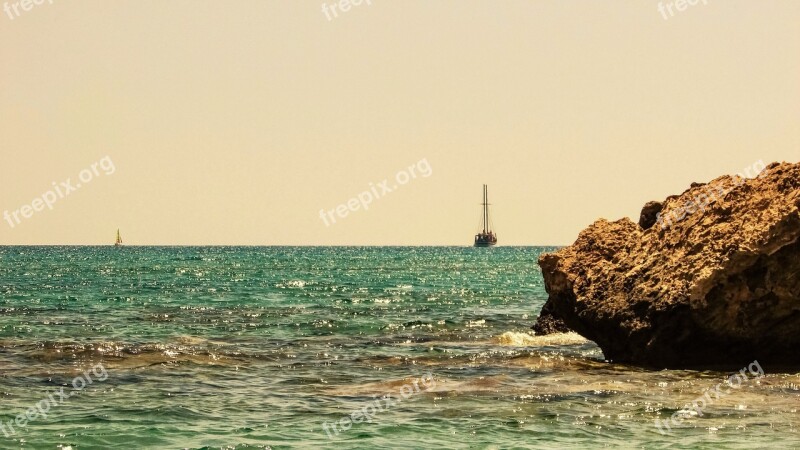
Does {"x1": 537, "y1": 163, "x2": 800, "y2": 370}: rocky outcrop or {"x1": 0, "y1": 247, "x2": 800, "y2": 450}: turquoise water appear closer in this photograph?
{"x1": 0, "y1": 247, "x2": 800, "y2": 450}: turquoise water

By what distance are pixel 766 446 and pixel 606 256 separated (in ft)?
→ 32.4

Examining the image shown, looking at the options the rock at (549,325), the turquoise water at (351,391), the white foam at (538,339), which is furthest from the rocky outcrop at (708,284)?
the rock at (549,325)

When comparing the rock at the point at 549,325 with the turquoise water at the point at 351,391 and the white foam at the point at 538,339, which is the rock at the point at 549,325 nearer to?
the white foam at the point at 538,339

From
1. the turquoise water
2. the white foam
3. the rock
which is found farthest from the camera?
the rock

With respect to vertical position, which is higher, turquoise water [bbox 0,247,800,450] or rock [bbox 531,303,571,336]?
rock [bbox 531,303,571,336]

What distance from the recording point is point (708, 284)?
62.3 feet

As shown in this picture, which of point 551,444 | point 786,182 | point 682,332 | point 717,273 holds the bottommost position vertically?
point 551,444

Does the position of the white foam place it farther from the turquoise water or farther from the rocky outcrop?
the rocky outcrop

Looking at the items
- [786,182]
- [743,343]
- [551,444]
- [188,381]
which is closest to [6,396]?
[188,381]

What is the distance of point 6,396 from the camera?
58.0 feet

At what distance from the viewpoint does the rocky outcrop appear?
738 inches

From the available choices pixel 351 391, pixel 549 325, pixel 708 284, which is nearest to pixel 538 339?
pixel 549 325

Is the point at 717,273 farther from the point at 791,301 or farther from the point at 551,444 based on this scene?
the point at 551,444

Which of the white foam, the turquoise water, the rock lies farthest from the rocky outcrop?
the rock
